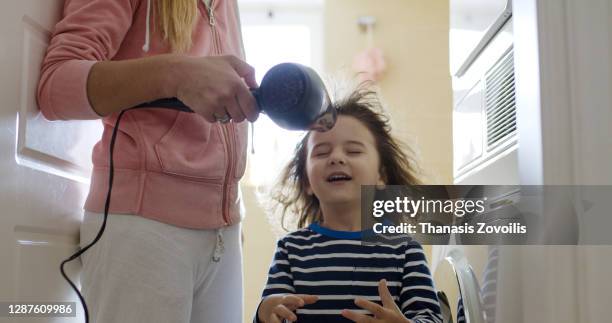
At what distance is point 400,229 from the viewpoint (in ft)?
3.11

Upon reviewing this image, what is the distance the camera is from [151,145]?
2.46ft

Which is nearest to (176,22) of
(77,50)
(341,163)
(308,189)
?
(77,50)

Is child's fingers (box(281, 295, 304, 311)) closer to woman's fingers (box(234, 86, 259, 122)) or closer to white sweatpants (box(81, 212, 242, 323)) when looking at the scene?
white sweatpants (box(81, 212, 242, 323))

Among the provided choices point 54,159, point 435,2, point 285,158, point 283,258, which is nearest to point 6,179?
point 54,159

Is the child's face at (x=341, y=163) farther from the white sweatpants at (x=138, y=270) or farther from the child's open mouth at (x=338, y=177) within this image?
the white sweatpants at (x=138, y=270)

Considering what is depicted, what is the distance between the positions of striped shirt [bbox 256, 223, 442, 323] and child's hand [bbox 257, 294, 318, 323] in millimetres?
69

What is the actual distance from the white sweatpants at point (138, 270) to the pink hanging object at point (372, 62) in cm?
201

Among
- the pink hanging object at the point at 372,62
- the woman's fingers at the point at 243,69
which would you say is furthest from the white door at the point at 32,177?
the pink hanging object at the point at 372,62

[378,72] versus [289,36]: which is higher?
[289,36]

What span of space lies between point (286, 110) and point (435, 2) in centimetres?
228

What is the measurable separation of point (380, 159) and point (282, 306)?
16.5 inches

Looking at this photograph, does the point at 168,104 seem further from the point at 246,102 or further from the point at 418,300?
the point at 418,300

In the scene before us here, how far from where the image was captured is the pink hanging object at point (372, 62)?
8.82 feet

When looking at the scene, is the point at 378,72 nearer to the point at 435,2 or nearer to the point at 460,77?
the point at 435,2
